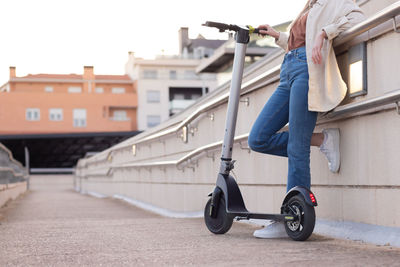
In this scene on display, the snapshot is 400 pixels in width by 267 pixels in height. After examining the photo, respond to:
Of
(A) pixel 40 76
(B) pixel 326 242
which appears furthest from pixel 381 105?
(A) pixel 40 76

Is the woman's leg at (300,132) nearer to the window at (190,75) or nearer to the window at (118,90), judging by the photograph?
the window at (190,75)

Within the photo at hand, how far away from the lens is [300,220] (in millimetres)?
3541

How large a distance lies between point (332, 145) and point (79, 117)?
176ft

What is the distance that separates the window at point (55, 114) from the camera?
55.3 m

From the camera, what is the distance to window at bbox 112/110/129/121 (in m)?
57.6

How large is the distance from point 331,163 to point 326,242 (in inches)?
25.8

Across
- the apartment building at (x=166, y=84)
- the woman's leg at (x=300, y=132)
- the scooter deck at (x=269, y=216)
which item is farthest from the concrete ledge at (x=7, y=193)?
the apartment building at (x=166, y=84)

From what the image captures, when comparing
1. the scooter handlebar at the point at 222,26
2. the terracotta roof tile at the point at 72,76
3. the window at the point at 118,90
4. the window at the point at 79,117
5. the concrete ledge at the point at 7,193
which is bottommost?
the concrete ledge at the point at 7,193

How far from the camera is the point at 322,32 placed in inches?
143

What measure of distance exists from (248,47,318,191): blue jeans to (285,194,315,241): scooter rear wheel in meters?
0.18

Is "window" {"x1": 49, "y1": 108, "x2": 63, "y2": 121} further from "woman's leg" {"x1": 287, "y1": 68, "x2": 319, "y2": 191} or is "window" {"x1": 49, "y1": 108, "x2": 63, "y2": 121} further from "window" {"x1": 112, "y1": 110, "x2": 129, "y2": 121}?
"woman's leg" {"x1": 287, "y1": 68, "x2": 319, "y2": 191}

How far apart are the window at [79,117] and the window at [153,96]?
6.96 meters

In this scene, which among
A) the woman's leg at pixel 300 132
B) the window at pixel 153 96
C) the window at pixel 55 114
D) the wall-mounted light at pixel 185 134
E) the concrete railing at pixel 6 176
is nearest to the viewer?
the woman's leg at pixel 300 132

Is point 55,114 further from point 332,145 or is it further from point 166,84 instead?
point 332,145
